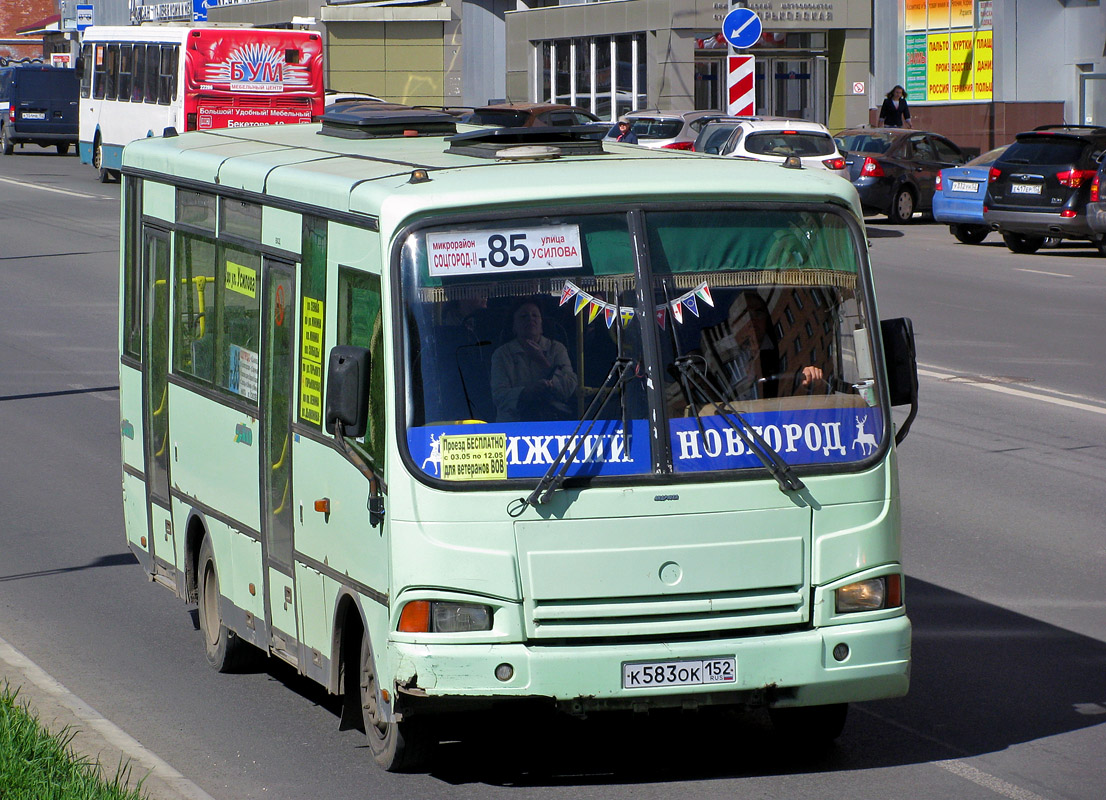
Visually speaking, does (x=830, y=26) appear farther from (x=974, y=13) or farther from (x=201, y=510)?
(x=201, y=510)

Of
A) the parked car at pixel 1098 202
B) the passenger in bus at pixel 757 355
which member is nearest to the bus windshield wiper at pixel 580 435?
the passenger in bus at pixel 757 355

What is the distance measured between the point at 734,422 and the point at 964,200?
23.2 m

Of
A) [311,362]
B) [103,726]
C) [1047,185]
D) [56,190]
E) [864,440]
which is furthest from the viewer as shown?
[56,190]

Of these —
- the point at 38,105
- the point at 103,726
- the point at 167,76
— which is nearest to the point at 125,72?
the point at 167,76

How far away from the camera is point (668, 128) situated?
35.6 metres

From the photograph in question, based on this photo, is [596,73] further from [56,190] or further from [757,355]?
[757,355]

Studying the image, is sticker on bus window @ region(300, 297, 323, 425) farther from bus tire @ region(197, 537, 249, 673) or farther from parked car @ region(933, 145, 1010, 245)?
parked car @ region(933, 145, 1010, 245)

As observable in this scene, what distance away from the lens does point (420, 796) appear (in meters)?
5.93

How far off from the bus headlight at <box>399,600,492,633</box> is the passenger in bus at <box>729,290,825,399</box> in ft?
3.72

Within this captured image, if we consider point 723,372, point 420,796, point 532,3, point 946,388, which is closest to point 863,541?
point 723,372

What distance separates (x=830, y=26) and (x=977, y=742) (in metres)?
42.3

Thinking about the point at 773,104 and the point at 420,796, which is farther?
the point at 773,104

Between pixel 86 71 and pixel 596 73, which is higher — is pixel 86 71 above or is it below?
below

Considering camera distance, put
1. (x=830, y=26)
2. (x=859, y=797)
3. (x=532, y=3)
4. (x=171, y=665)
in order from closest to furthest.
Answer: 1. (x=859, y=797)
2. (x=171, y=665)
3. (x=830, y=26)
4. (x=532, y=3)
